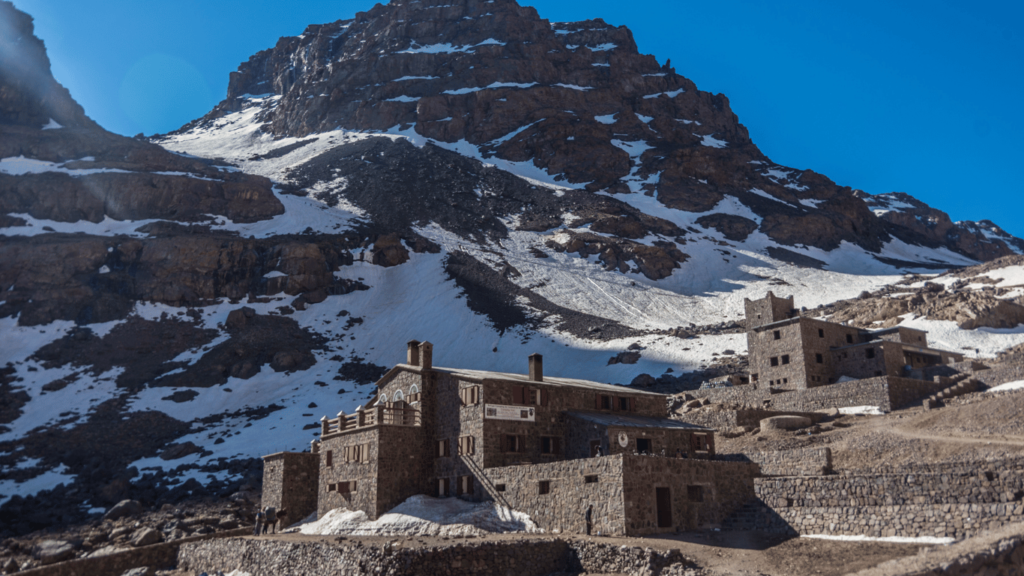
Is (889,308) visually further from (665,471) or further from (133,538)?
(133,538)

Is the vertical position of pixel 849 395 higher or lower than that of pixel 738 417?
higher

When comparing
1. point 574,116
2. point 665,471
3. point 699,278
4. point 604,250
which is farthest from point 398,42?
point 665,471

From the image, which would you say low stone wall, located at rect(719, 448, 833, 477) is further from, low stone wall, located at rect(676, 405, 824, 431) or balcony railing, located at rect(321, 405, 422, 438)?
balcony railing, located at rect(321, 405, 422, 438)

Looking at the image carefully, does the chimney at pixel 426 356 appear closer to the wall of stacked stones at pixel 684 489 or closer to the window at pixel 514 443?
the window at pixel 514 443

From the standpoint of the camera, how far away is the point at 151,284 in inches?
3556

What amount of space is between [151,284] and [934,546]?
92687 mm

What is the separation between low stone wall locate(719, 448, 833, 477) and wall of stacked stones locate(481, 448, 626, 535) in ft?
32.4

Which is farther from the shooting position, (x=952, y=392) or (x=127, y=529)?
(x=127, y=529)

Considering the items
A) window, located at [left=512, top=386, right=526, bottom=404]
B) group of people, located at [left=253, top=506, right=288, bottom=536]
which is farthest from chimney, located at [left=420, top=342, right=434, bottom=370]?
group of people, located at [left=253, top=506, right=288, bottom=536]

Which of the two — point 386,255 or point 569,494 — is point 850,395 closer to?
point 569,494

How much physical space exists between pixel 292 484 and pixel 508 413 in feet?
46.8

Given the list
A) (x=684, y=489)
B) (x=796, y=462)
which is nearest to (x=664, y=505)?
(x=684, y=489)

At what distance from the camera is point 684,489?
25.7m

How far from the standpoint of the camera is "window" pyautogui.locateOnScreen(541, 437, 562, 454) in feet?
107
